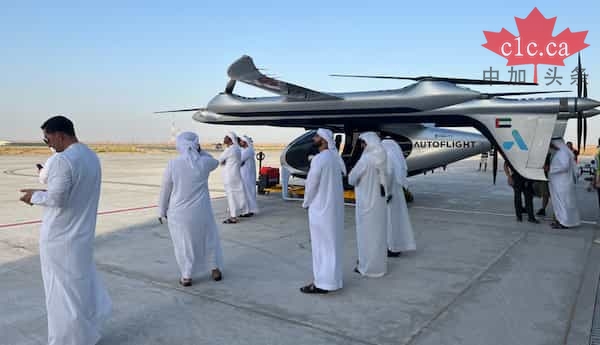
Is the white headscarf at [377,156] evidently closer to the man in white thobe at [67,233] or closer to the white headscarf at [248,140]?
the man in white thobe at [67,233]

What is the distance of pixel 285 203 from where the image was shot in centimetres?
1175

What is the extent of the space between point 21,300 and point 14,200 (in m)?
9.31

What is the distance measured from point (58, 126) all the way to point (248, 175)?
6553 mm

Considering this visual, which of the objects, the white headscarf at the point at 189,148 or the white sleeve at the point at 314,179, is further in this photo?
the white headscarf at the point at 189,148

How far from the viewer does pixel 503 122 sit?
30.4 ft

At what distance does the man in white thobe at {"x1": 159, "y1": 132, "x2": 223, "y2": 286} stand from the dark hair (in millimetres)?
1607

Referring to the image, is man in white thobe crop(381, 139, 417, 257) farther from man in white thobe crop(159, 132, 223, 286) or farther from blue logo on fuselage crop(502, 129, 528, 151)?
blue logo on fuselage crop(502, 129, 528, 151)

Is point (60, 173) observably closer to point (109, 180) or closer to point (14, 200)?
point (14, 200)

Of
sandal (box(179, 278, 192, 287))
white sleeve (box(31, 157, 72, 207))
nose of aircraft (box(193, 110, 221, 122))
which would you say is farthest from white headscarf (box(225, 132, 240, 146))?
white sleeve (box(31, 157, 72, 207))

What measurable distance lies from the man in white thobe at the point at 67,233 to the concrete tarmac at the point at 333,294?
442 mm

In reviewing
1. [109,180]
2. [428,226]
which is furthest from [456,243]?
[109,180]

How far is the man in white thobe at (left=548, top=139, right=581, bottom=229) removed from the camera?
8.44 metres

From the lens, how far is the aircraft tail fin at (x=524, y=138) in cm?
880

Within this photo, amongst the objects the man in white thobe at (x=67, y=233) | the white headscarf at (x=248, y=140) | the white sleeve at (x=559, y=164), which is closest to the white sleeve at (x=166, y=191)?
the man in white thobe at (x=67, y=233)
